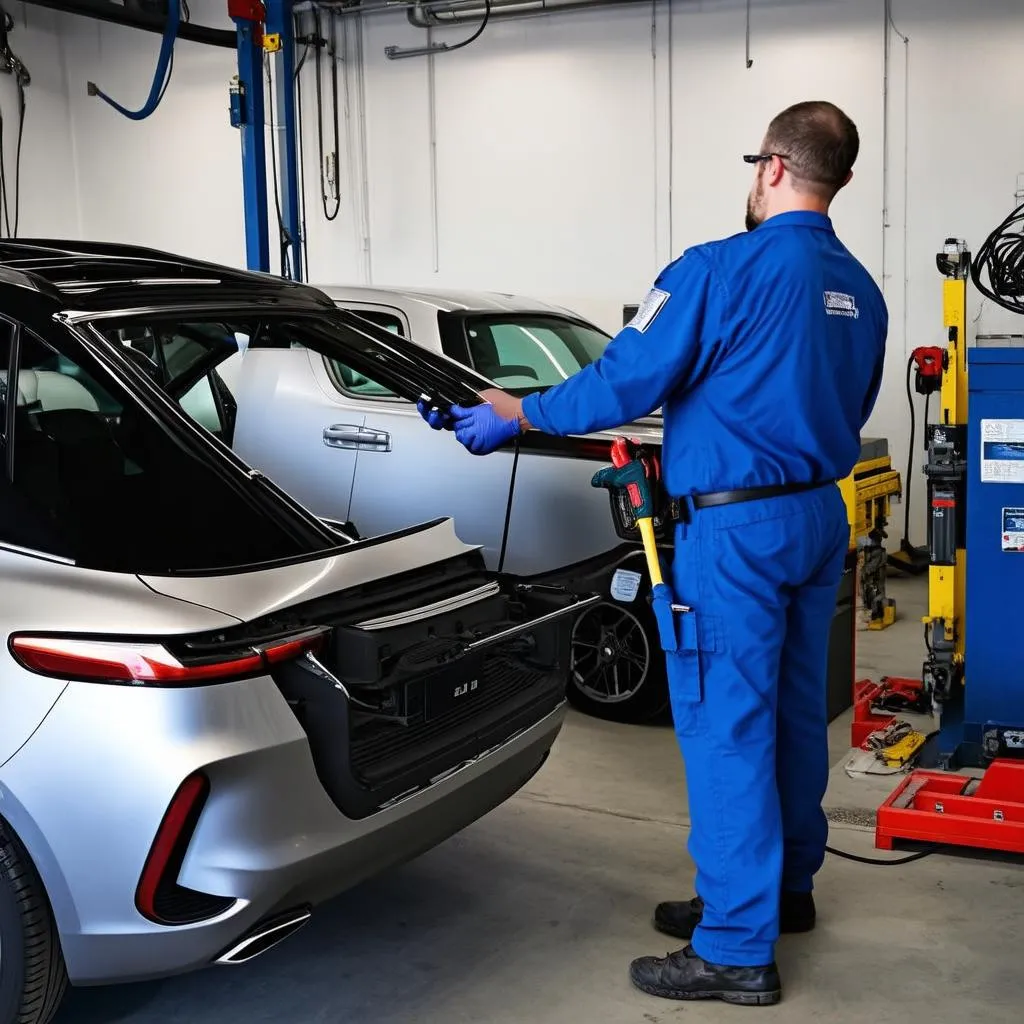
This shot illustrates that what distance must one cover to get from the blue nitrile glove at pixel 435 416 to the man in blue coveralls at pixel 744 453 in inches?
12.4

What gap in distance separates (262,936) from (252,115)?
6.46 metres

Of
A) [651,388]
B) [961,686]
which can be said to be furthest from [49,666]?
[961,686]

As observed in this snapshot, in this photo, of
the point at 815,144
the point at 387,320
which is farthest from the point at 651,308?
the point at 387,320

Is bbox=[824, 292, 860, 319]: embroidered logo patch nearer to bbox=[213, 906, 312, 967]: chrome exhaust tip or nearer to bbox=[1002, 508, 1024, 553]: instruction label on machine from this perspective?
bbox=[1002, 508, 1024, 553]: instruction label on machine

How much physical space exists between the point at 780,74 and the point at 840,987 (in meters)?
6.49

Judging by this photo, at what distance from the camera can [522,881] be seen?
323 cm

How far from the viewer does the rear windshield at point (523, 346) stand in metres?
5.02

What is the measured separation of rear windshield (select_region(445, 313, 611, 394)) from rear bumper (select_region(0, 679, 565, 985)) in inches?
115

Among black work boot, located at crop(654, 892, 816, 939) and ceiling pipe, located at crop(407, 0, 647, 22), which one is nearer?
black work boot, located at crop(654, 892, 816, 939)

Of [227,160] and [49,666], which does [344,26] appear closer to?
[227,160]

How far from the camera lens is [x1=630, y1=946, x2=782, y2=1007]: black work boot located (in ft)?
8.61

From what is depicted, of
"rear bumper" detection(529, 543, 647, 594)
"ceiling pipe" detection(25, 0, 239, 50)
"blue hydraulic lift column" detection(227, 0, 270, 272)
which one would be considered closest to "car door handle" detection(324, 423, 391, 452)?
"rear bumper" detection(529, 543, 647, 594)

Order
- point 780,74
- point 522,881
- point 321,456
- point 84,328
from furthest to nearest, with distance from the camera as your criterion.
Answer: point 780,74 → point 321,456 → point 522,881 → point 84,328

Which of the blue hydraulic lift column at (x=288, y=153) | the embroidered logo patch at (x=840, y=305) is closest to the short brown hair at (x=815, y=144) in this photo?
the embroidered logo patch at (x=840, y=305)
